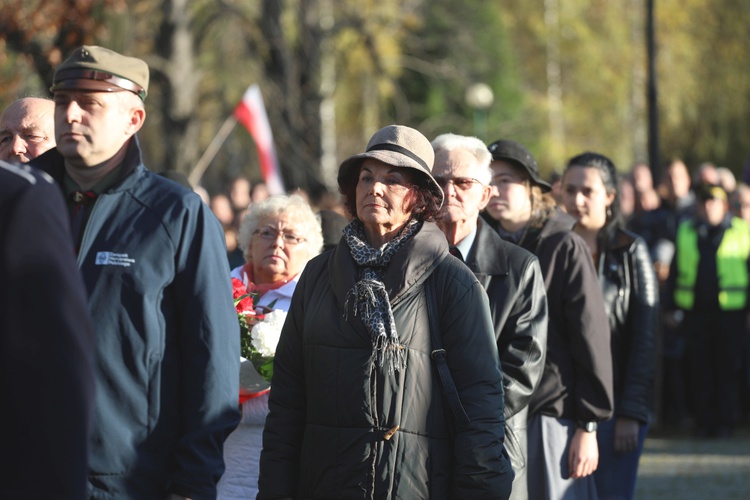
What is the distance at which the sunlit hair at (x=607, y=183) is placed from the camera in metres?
6.70

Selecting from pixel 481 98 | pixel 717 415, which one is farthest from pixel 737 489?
pixel 481 98

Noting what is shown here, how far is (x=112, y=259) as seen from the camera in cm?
365

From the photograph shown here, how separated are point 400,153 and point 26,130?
5.19 ft

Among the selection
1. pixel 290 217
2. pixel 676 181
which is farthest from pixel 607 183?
pixel 676 181

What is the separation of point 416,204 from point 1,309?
2379 millimetres

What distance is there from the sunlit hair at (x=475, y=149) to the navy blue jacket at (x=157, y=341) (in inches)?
70.8

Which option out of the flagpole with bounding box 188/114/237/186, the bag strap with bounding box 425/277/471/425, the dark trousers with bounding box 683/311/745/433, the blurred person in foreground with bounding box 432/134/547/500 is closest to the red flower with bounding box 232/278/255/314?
the blurred person in foreground with bounding box 432/134/547/500

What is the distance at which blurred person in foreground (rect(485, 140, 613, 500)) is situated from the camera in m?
5.72

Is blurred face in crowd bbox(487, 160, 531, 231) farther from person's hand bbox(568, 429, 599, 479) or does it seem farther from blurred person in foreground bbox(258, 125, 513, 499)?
blurred person in foreground bbox(258, 125, 513, 499)

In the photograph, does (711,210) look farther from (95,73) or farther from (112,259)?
(112,259)

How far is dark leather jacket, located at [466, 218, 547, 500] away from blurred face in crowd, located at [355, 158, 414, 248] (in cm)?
83

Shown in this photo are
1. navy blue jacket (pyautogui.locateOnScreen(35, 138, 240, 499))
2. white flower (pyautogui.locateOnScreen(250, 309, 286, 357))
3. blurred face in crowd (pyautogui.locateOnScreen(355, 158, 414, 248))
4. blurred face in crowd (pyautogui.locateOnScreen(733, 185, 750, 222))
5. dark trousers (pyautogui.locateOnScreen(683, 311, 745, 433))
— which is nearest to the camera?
navy blue jacket (pyautogui.locateOnScreen(35, 138, 240, 499))

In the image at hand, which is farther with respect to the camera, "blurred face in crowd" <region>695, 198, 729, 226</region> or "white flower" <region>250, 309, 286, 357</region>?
"blurred face in crowd" <region>695, 198, 729, 226</region>

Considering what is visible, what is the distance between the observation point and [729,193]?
14.2 m
